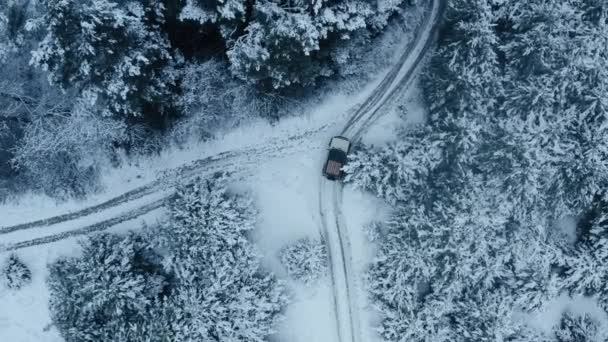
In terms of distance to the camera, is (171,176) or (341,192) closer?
(341,192)

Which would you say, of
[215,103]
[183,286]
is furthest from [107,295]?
[215,103]

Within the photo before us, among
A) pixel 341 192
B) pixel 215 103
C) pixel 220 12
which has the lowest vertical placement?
pixel 341 192

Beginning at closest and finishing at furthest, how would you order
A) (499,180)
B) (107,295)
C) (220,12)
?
(220,12), (107,295), (499,180)

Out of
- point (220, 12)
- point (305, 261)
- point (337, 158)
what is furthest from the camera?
point (337, 158)

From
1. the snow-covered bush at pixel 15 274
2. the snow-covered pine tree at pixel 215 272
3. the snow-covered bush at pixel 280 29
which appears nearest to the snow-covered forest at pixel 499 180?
the snow-covered bush at pixel 280 29

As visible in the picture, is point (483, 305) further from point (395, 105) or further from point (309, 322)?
point (395, 105)

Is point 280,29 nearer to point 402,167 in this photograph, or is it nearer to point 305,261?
point 402,167

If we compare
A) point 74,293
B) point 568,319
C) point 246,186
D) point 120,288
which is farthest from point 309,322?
point 568,319

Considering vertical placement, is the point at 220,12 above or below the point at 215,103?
above
